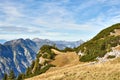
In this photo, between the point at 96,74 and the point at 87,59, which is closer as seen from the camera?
the point at 96,74

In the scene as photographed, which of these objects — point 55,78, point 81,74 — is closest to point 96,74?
point 81,74

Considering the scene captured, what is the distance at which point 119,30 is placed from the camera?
4459 inches

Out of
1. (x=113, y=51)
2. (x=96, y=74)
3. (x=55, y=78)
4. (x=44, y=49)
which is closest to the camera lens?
(x=96, y=74)

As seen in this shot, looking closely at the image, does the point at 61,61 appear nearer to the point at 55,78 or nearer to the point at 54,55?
the point at 54,55

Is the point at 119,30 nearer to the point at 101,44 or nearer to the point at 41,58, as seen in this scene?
the point at 101,44

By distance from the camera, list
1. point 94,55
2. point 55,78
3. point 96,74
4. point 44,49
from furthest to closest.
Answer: point 44,49
point 94,55
point 55,78
point 96,74

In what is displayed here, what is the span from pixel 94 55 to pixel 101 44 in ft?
28.2

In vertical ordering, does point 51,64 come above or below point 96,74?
below

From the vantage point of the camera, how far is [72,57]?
11750cm

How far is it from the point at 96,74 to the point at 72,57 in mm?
80085

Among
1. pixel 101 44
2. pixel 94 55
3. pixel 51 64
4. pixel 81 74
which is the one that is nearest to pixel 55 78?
pixel 81 74

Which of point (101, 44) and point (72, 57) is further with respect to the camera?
point (72, 57)

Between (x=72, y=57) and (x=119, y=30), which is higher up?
(x=119, y=30)

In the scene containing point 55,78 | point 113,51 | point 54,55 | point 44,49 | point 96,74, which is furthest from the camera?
point 44,49
